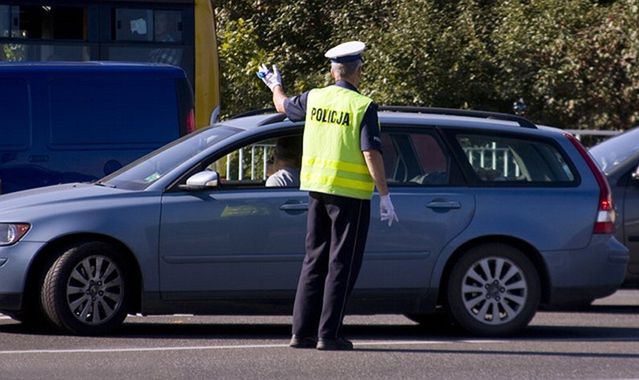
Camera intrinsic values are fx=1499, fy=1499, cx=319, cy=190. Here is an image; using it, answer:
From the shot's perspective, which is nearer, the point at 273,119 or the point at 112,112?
the point at 273,119

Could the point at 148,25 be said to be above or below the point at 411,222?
above

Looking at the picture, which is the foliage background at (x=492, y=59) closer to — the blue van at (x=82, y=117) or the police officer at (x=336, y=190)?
the blue van at (x=82, y=117)

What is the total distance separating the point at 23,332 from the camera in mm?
9531

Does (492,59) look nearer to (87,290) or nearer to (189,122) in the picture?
(189,122)

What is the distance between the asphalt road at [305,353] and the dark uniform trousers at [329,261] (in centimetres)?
21

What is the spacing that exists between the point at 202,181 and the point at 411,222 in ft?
4.44

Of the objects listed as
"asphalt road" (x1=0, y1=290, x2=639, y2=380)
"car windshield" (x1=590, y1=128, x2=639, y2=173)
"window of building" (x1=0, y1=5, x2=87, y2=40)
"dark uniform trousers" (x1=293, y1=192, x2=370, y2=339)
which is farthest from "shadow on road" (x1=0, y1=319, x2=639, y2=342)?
"window of building" (x1=0, y1=5, x2=87, y2=40)

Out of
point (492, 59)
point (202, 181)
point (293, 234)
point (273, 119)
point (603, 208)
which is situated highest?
point (492, 59)

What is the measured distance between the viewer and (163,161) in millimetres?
9750

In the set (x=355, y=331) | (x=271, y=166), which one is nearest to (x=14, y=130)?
(x=271, y=166)

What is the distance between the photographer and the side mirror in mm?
9273

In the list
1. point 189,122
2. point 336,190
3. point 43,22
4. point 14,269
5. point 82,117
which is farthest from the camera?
point 43,22

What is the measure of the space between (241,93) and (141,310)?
13.0 meters

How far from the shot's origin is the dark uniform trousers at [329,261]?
8.63 meters
